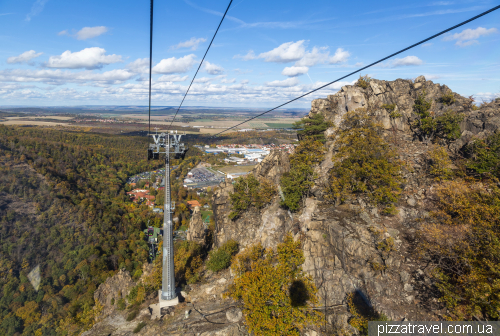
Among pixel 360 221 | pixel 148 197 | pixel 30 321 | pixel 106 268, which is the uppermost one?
pixel 360 221

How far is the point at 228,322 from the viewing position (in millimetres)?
19719

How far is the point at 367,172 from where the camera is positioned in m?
23.1

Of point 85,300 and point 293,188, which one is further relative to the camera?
point 85,300

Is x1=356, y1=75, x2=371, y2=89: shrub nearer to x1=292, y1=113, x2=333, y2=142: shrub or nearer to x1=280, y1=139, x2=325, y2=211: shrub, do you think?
x1=292, y1=113, x2=333, y2=142: shrub

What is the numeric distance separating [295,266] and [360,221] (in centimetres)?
650

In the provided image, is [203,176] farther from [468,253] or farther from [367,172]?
[468,253]

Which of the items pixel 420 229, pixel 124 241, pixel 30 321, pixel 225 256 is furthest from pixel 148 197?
pixel 420 229

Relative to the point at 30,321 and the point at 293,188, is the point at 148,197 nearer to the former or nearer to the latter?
the point at 30,321

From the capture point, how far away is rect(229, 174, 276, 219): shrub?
33.3 m

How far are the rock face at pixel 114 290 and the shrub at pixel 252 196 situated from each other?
81.3ft

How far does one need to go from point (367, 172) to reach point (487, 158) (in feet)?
30.8

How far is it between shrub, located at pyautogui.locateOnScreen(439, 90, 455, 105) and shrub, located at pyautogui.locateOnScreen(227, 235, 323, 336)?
1246 inches

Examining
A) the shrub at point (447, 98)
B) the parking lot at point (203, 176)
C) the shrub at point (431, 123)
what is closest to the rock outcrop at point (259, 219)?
the shrub at point (431, 123)

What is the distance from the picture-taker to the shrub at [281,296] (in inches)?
643
